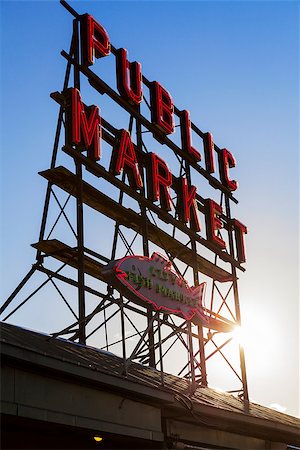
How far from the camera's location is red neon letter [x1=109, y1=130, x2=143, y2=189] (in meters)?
24.5

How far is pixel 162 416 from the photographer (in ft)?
57.0

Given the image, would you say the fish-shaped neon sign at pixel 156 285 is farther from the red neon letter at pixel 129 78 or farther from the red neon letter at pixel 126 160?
the red neon letter at pixel 129 78

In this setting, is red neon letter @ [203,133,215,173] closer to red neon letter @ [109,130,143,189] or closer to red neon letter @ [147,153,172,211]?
red neon letter @ [147,153,172,211]

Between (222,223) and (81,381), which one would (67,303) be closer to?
(81,381)

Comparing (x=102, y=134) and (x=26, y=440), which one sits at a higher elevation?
(x=102, y=134)

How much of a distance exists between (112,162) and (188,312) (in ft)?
22.2

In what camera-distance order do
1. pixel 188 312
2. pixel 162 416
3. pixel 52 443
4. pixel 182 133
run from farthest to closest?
1. pixel 182 133
2. pixel 188 312
3. pixel 162 416
4. pixel 52 443

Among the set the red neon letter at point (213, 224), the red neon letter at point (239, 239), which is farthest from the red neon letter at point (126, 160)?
the red neon letter at point (239, 239)

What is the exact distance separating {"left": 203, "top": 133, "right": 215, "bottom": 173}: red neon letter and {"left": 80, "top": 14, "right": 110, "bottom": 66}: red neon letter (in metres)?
8.08

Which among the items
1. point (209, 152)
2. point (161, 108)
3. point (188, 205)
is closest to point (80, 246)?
point (188, 205)

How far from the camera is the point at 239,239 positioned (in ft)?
107

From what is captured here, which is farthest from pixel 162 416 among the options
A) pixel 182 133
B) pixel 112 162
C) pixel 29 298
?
pixel 182 133

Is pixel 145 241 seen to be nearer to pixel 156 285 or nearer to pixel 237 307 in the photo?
pixel 156 285

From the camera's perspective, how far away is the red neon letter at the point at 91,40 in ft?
81.8
